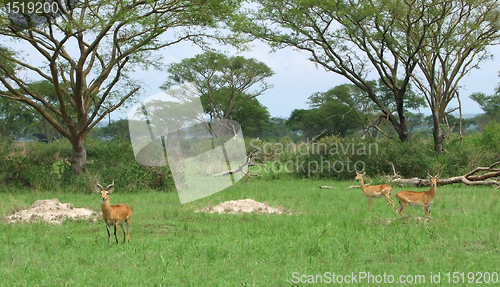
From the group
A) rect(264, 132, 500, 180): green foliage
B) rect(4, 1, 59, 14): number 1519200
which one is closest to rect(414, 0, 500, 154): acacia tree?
rect(264, 132, 500, 180): green foliage

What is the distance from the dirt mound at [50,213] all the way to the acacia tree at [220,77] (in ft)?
79.1

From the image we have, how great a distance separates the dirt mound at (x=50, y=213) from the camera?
8734 millimetres

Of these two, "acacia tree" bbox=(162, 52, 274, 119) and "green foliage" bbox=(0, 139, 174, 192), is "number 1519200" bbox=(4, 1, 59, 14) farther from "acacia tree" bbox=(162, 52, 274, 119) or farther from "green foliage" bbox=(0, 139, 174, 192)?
"acacia tree" bbox=(162, 52, 274, 119)

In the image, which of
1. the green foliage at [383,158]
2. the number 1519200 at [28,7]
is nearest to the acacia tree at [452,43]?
the green foliage at [383,158]

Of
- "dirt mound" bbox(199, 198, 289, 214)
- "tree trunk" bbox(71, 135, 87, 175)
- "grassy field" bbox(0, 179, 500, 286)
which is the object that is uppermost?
"tree trunk" bbox(71, 135, 87, 175)

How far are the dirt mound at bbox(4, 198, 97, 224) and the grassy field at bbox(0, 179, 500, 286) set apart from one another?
16.1 inches

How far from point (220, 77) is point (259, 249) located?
28.9 meters

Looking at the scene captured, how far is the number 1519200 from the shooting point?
12.3 meters

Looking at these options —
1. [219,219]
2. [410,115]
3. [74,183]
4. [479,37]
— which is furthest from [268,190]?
[410,115]

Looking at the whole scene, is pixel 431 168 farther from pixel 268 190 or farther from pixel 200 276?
pixel 200 276

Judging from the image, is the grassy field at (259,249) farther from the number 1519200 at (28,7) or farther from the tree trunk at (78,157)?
the number 1519200 at (28,7)

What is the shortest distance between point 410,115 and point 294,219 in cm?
4447

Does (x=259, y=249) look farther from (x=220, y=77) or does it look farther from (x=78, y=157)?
(x=220, y=77)

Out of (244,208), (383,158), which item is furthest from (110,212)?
(383,158)
